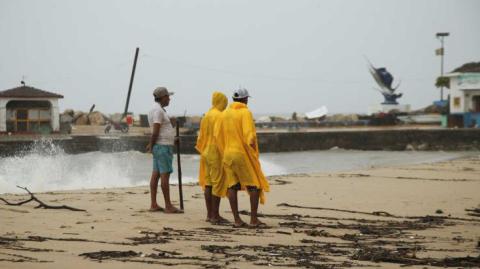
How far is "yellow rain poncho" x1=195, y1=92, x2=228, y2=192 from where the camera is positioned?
867cm

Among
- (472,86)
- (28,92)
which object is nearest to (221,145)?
(28,92)

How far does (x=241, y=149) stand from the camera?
842 centimetres

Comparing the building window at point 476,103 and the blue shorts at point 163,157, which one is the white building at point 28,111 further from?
the blue shorts at point 163,157

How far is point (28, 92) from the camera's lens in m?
37.2

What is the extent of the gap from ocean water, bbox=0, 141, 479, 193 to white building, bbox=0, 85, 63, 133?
11.9 ft

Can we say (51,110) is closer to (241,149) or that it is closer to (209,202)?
(209,202)

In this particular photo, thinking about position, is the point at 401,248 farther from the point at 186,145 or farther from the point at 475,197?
the point at 186,145

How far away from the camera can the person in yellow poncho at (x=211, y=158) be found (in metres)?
8.66

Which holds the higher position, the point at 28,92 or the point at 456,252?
the point at 28,92

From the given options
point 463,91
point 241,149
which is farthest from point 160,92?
point 463,91

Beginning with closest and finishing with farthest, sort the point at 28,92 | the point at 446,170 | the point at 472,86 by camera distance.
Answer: the point at 446,170 → the point at 28,92 → the point at 472,86

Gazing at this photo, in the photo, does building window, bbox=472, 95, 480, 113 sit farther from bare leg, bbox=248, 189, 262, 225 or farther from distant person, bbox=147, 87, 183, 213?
bare leg, bbox=248, 189, 262, 225

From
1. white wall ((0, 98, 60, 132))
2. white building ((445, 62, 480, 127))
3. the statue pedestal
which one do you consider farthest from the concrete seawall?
the statue pedestal

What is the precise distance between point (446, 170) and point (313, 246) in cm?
1317
